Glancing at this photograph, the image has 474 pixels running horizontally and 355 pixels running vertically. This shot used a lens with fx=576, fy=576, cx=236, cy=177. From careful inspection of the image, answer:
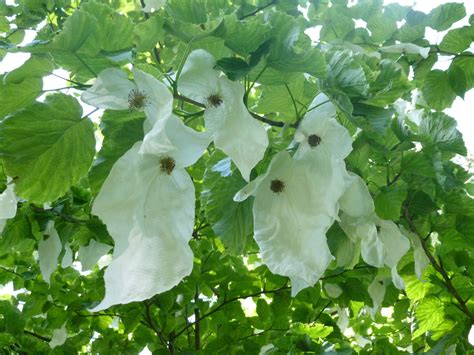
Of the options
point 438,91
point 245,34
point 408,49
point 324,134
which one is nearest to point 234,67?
point 245,34

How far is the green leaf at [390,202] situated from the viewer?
0.78 meters

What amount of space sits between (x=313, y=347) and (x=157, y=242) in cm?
46

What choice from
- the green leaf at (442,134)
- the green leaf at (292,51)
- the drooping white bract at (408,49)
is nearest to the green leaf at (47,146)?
the green leaf at (292,51)

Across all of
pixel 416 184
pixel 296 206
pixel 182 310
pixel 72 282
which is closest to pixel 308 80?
pixel 296 206

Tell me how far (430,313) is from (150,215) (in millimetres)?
713

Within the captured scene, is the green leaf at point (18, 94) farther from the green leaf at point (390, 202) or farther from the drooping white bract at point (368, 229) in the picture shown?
the green leaf at point (390, 202)

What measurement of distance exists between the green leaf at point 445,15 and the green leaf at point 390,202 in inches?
19.1

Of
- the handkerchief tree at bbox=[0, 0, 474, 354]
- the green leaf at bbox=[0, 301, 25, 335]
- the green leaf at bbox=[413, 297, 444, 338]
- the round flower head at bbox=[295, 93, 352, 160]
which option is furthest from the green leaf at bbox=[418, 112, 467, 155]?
the green leaf at bbox=[0, 301, 25, 335]

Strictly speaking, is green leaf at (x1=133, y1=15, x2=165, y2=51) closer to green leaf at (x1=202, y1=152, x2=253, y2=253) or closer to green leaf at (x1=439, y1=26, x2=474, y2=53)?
green leaf at (x1=202, y1=152, x2=253, y2=253)

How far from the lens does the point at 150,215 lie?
0.56 m

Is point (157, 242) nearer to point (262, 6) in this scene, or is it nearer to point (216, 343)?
point (262, 6)

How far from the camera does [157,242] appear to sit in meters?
0.55

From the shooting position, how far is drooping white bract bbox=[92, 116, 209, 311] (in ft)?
1.76

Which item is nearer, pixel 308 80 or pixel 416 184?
pixel 308 80
